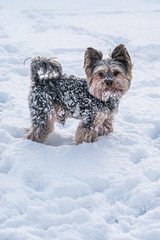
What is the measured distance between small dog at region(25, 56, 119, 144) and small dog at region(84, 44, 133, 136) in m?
0.26

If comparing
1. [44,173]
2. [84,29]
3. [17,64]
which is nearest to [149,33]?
[84,29]

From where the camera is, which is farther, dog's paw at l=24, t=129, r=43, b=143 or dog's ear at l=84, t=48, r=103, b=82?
dog's paw at l=24, t=129, r=43, b=143

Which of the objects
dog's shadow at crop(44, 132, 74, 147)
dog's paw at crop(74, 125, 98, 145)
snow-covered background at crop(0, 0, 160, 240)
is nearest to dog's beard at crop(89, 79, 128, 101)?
dog's paw at crop(74, 125, 98, 145)

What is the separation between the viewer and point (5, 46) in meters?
10.9

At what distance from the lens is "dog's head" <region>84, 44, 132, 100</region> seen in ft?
15.6

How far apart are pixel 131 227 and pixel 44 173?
5.09 feet

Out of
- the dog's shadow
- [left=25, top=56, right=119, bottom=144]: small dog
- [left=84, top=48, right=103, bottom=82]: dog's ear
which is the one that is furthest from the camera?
the dog's shadow

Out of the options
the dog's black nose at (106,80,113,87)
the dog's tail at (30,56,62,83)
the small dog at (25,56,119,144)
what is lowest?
the small dog at (25,56,119,144)

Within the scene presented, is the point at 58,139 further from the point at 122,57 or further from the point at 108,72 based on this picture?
the point at 122,57

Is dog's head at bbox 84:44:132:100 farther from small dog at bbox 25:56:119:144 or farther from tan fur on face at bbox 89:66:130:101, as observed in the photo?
small dog at bbox 25:56:119:144

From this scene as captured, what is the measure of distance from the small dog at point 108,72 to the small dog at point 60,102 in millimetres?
256

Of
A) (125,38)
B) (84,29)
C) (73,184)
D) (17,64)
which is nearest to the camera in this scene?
(73,184)

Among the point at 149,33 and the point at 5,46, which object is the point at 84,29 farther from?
the point at 5,46

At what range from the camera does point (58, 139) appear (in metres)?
5.56
